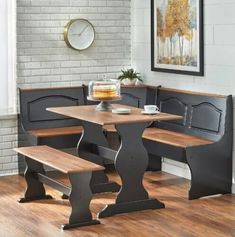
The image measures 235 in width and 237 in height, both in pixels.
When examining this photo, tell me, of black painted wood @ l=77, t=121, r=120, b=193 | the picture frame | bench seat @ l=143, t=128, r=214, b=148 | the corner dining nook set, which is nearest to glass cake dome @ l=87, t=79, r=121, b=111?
the corner dining nook set

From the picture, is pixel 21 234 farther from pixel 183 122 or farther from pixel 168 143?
pixel 183 122

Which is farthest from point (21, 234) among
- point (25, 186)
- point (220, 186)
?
point (220, 186)

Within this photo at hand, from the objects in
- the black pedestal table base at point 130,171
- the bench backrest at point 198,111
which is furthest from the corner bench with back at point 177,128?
the black pedestal table base at point 130,171

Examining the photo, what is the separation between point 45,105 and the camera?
7949 mm

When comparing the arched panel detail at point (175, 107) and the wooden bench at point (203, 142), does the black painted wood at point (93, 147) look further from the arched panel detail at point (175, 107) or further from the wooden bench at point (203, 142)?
the arched panel detail at point (175, 107)

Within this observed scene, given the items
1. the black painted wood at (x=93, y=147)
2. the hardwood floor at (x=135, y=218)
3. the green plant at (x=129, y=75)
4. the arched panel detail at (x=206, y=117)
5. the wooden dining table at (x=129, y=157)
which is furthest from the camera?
the green plant at (x=129, y=75)

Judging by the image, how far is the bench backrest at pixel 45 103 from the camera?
781cm

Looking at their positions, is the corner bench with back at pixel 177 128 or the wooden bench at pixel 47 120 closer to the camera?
the corner bench with back at pixel 177 128

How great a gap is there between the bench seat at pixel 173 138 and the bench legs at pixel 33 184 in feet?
4.15

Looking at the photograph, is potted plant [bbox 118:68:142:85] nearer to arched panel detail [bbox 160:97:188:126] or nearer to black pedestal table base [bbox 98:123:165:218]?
arched panel detail [bbox 160:97:188:126]

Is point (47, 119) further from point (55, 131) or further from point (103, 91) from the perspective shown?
point (103, 91)

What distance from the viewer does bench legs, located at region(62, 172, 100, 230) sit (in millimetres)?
5832

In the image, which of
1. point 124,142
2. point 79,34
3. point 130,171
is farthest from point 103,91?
point 79,34

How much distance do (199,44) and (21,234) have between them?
2.93 meters
